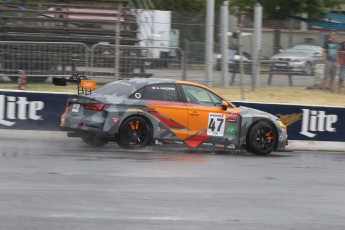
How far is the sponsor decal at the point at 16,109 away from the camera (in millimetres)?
14852

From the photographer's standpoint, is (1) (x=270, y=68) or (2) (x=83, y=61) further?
(1) (x=270, y=68)

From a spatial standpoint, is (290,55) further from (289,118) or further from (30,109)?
(30,109)

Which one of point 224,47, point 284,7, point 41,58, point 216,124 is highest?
point 284,7

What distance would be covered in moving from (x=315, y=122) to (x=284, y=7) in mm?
21037

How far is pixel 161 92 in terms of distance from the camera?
13.6 metres

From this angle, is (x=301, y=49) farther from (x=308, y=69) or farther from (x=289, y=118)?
(x=289, y=118)

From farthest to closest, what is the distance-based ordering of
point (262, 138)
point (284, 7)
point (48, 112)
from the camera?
point (284, 7)
point (48, 112)
point (262, 138)

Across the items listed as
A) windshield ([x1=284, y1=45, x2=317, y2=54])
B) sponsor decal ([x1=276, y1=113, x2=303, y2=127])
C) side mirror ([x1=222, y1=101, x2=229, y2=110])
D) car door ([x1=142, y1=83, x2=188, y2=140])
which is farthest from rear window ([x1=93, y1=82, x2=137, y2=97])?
windshield ([x1=284, y1=45, x2=317, y2=54])

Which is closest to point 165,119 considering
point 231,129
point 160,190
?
point 231,129

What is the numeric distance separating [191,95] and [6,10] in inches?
A: 387

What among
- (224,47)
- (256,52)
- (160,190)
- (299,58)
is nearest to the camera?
(160,190)

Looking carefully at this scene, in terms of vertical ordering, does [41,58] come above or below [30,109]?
above

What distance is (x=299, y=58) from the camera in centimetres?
2034

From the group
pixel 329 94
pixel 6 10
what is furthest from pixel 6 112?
pixel 329 94
